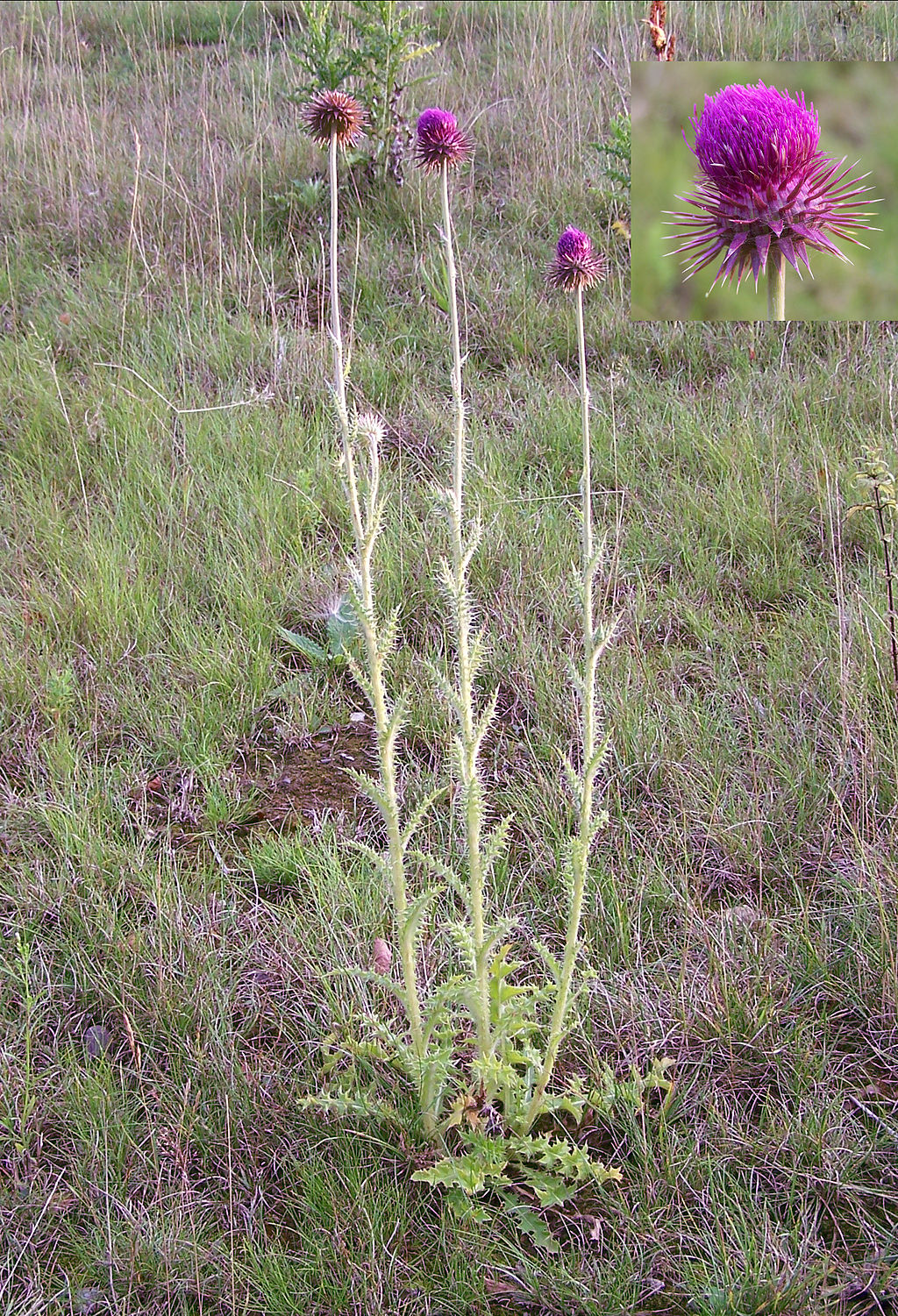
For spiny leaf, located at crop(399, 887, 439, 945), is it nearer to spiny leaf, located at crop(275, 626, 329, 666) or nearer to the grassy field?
the grassy field

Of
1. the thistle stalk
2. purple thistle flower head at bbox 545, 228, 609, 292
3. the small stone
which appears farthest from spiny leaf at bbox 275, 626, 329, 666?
purple thistle flower head at bbox 545, 228, 609, 292

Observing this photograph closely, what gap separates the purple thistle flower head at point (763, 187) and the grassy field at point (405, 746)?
0.80m

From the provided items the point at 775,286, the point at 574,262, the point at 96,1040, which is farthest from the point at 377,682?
the point at 775,286

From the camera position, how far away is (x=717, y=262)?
262 cm

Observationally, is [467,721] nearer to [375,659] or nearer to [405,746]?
[375,659]

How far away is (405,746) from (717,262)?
149cm

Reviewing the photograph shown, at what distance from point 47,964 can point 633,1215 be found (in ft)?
4.27

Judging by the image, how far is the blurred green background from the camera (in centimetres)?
A: 283

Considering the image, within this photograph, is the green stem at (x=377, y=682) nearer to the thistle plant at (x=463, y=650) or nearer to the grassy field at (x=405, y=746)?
the thistle plant at (x=463, y=650)

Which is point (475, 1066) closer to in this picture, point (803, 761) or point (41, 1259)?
point (41, 1259)

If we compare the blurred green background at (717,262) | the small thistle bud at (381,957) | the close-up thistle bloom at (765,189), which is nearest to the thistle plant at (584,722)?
the small thistle bud at (381,957)

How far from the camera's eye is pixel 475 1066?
1.71 m

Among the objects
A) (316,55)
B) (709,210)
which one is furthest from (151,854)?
(316,55)

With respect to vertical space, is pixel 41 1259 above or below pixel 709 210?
below
